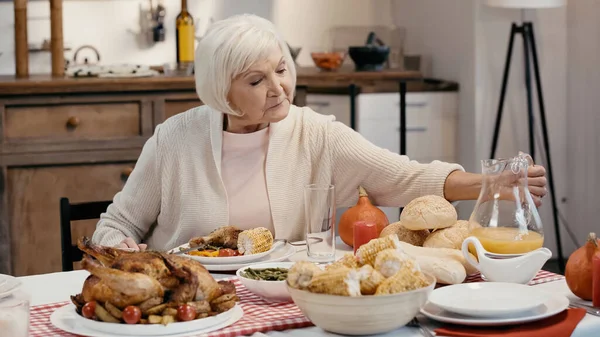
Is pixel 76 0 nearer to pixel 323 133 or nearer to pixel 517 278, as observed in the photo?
pixel 323 133

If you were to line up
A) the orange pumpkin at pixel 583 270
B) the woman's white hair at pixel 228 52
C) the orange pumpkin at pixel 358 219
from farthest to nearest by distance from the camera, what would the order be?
1. the woman's white hair at pixel 228 52
2. the orange pumpkin at pixel 358 219
3. the orange pumpkin at pixel 583 270

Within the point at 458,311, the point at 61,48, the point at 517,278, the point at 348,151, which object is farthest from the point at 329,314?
the point at 61,48

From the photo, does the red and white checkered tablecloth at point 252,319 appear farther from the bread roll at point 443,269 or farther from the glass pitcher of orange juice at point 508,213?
the glass pitcher of orange juice at point 508,213

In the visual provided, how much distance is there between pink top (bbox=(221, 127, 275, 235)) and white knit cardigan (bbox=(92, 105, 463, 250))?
2 centimetres

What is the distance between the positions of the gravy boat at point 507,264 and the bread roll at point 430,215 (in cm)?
17

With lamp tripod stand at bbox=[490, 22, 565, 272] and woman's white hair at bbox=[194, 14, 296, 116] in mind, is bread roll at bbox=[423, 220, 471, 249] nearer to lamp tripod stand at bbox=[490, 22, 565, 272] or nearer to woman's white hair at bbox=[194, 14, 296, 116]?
woman's white hair at bbox=[194, 14, 296, 116]

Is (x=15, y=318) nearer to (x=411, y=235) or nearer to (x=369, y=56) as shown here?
(x=411, y=235)

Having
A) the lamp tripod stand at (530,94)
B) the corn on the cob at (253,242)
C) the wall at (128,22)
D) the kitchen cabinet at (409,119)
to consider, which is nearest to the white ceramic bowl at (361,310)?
the corn on the cob at (253,242)

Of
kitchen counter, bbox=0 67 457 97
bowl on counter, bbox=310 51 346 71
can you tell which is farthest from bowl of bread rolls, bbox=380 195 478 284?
bowl on counter, bbox=310 51 346 71

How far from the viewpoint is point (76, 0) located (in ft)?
14.8

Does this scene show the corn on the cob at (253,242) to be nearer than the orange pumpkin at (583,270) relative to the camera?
No

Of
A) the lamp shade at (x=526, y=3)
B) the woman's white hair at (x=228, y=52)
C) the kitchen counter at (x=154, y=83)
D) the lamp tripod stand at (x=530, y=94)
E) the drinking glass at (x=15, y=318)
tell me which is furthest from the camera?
the lamp tripod stand at (x=530, y=94)

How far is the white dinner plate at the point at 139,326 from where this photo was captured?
4.66ft

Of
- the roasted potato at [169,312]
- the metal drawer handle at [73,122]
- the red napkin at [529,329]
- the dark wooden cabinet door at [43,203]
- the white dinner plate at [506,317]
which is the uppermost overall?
the metal drawer handle at [73,122]
